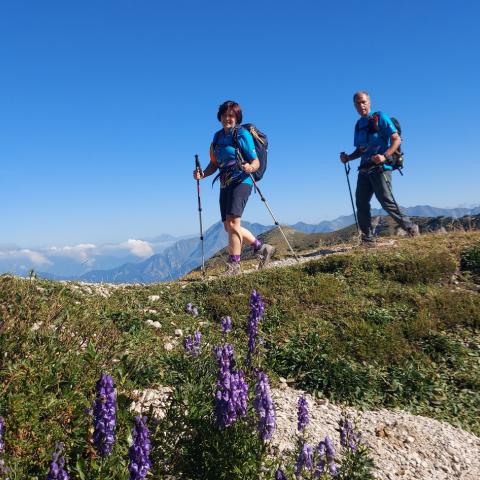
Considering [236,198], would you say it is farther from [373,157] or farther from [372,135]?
[372,135]

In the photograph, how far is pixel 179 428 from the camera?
3.77 meters

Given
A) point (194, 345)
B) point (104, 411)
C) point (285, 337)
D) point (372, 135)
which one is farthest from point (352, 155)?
point (104, 411)

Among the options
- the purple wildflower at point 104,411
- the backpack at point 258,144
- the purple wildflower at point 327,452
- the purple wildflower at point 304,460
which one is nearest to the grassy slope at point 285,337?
the purple wildflower at point 104,411

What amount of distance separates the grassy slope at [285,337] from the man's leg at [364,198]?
2849mm

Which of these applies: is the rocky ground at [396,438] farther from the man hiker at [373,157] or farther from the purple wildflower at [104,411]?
the man hiker at [373,157]

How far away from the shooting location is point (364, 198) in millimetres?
14625

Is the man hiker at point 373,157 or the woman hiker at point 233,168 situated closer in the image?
the woman hiker at point 233,168

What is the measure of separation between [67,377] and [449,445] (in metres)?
4.43

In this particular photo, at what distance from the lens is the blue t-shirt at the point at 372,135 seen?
13.5 m

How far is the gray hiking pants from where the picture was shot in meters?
13.9

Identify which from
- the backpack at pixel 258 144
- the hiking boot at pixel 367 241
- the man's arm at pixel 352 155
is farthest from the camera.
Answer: the hiking boot at pixel 367 241

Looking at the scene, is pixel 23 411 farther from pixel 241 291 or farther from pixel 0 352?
pixel 241 291

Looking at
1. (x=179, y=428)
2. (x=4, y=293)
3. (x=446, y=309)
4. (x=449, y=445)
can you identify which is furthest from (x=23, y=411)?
(x=446, y=309)

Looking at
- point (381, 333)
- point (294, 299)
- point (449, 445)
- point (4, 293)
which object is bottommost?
point (449, 445)
